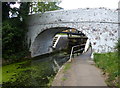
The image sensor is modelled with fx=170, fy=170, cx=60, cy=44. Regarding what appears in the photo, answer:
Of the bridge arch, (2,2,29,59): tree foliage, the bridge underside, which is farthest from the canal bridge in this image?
(2,2,29,59): tree foliage

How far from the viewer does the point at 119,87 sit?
12.9ft

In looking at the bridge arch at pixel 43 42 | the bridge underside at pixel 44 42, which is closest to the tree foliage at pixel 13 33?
the bridge arch at pixel 43 42

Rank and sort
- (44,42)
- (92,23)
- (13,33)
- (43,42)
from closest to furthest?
(92,23) < (13,33) < (43,42) < (44,42)

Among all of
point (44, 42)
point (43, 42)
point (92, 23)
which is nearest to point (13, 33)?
point (43, 42)

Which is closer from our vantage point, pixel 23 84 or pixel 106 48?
pixel 23 84

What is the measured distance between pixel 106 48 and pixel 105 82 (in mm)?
5384

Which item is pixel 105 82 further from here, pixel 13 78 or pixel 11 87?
pixel 13 78

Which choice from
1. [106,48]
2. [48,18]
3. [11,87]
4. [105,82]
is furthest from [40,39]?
[105,82]

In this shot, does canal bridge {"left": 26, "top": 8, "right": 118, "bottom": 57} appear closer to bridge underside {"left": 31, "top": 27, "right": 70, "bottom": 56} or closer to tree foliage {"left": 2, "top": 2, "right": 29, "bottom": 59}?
bridge underside {"left": 31, "top": 27, "right": 70, "bottom": 56}

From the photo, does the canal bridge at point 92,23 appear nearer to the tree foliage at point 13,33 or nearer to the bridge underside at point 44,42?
the bridge underside at point 44,42

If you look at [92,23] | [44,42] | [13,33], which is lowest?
[44,42]

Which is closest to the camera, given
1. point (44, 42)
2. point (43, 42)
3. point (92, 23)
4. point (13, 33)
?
point (92, 23)

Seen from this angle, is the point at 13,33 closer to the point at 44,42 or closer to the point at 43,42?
the point at 43,42

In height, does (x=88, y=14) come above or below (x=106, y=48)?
above
